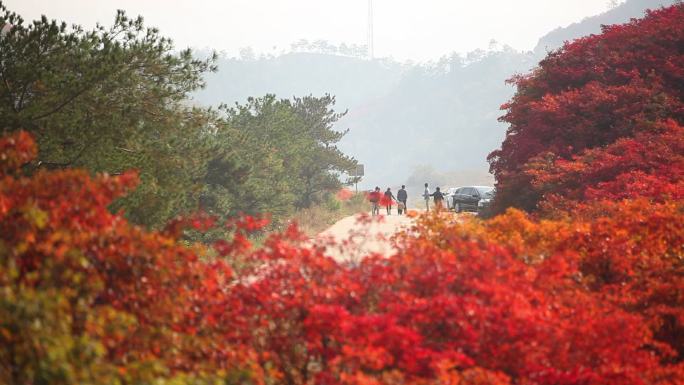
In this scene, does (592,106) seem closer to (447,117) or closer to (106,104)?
(106,104)

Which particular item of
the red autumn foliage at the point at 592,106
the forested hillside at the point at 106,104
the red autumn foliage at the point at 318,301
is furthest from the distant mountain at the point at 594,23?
the red autumn foliage at the point at 318,301

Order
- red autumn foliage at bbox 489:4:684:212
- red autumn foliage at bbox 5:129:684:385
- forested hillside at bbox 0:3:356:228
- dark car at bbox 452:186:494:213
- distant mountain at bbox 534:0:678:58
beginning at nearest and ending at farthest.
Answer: red autumn foliage at bbox 5:129:684:385 < forested hillside at bbox 0:3:356:228 < red autumn foliage at bbox 489:4:684:212 < dark car at bbox 452:186:494:213 < distant mountain at bbox 534:0:678:58

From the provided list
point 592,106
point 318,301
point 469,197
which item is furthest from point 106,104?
point 469,197

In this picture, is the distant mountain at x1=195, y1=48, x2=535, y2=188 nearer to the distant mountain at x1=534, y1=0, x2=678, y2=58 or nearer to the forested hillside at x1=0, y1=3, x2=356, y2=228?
the distant mountain at x1=534, y1=0, x2=678, y2=58

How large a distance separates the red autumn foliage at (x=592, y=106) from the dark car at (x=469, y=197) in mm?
12993

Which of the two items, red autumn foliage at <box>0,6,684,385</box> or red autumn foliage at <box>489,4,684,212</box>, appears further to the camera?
red autumn foliage at <box>489,4,684,212</box>

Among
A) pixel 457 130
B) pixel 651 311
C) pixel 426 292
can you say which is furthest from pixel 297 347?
pixel 457 130

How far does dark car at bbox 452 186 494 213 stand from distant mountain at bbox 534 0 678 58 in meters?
147

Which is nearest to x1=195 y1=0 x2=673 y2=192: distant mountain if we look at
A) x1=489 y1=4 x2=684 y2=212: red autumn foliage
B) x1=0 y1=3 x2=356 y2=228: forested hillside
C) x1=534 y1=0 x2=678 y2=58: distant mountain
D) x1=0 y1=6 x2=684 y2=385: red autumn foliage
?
x1=534 y1=0 x2=678 y2=58: distant mountain

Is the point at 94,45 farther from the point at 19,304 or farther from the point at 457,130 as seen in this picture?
the point at 457,130

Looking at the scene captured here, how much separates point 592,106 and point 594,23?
180 metres

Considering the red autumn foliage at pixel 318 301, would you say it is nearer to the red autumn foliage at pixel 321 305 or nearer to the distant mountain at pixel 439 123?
the red autumn foliage at pixel 321 305

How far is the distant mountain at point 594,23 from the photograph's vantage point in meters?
178

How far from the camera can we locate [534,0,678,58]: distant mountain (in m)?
178
